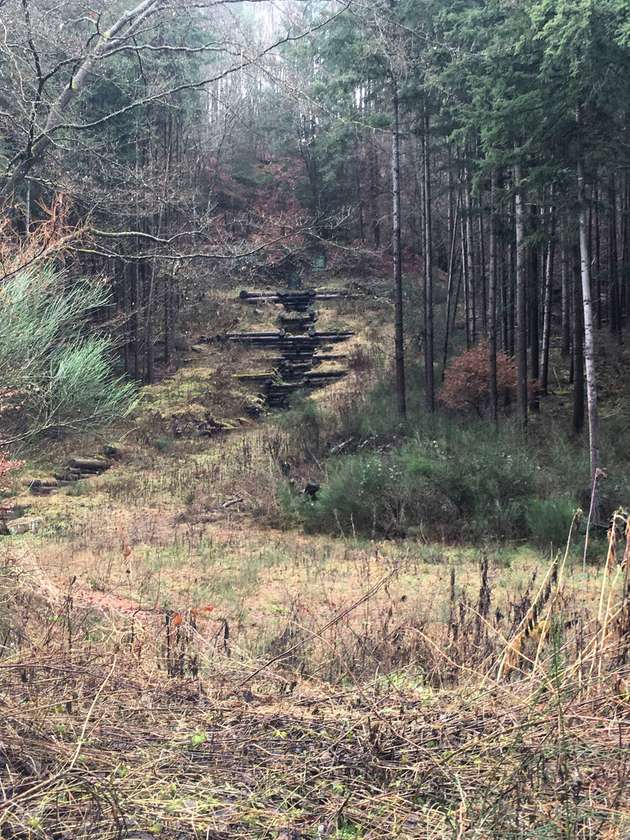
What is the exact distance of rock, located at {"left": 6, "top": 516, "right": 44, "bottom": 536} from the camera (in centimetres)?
984

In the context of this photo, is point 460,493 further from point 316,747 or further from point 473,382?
point 316,747

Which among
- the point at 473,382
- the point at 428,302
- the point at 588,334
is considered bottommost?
the point at 473,382

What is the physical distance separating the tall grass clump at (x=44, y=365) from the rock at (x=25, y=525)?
1746 mm

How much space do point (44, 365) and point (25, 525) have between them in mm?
3868

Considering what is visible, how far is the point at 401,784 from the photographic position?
2271 millimetres

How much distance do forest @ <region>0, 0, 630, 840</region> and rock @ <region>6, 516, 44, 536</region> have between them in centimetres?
12

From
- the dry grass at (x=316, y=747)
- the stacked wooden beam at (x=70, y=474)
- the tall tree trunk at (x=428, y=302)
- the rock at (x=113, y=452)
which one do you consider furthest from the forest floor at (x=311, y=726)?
the rock at (x=113, y=452)

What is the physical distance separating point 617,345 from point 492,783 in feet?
57.2

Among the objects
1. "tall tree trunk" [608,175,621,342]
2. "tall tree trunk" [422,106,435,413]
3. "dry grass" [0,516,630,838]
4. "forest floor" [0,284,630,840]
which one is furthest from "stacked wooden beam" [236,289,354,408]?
"dry grass" [0,516,630,838]

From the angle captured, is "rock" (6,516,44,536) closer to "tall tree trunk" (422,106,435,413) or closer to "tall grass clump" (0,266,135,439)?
"tall grass clump" (0,266,135,439)

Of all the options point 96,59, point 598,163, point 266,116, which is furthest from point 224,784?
point 266,116

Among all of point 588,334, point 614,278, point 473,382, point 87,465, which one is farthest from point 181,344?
point 588,334

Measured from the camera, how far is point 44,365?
7426mm

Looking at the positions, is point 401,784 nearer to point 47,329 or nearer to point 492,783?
point 492,783
